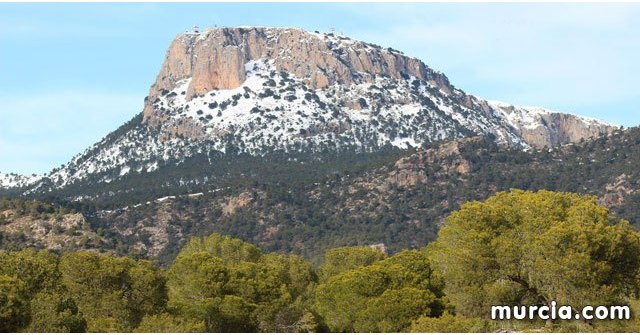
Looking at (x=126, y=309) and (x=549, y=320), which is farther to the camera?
(x=126, y=309)

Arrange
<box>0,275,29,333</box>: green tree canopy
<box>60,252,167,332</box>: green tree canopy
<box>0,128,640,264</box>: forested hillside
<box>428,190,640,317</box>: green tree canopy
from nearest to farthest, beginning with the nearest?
<box>0,275,29,333</box>: green tree canopy, <box>428,190,640,317</box>: green tree canopy, <box>60,252,167,332</box>: green tree canopy, <box>0,128,640,264</box>: forested hillside

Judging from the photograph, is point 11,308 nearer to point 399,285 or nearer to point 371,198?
point 399,285

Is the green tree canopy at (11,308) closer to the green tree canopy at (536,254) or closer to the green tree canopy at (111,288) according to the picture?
the green tree canopy at (111,288)

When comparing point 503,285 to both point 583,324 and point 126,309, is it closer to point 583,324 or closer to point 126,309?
point 583,324

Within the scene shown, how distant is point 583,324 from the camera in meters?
52.2

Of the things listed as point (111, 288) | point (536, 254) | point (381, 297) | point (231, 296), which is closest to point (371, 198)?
point (231, 296)

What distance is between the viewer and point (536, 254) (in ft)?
179

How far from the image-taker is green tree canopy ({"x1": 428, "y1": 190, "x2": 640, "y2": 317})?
5194 centimetres

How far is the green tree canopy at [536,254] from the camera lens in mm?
51938

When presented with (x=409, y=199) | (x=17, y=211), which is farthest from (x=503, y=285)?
(x=409, y=199)

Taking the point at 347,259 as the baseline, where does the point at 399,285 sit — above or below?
below

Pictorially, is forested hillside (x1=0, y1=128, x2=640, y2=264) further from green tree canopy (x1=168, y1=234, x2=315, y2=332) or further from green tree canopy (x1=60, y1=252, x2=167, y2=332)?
green tree canopy (x1=60, y1=252, x2=167, y2=332)

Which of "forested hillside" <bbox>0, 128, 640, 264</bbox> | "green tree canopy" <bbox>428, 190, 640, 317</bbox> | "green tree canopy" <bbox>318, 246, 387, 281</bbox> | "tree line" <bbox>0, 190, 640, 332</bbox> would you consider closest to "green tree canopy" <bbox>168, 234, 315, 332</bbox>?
"tree line" <bbox>0, 190, 640, 332</bbox>

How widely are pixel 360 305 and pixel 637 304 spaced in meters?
17.3
